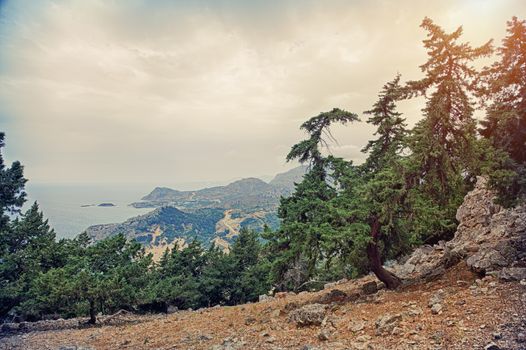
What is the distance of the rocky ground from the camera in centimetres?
770

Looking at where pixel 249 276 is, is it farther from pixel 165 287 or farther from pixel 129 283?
pixel 129 283

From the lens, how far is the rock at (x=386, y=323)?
884 cm

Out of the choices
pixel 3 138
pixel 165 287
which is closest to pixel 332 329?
pixel 165 287

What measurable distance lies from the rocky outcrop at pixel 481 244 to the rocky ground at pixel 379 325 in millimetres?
833

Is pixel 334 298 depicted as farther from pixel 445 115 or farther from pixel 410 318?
pixel 445 115

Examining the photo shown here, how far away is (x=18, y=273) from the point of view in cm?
2373

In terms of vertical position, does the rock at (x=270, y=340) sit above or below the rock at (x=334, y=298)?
above

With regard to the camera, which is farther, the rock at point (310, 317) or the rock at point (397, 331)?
the rock at point (310, 317)

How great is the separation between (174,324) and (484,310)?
1456cm

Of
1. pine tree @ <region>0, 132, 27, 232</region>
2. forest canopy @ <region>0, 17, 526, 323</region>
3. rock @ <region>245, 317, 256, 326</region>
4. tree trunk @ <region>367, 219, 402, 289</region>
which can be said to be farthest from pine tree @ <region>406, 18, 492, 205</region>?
pine tree @ <region>0, 132, 27, 232</region>

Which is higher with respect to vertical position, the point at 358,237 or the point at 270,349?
the point at 358,237

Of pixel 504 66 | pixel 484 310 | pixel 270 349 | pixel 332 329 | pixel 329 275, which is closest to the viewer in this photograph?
pixel 484 310

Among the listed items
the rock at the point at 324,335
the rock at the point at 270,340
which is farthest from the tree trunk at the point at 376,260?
the rock at the point at 270,340

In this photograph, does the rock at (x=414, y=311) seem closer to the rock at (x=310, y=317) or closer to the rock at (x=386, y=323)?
the rock at (x=386, y=323)
